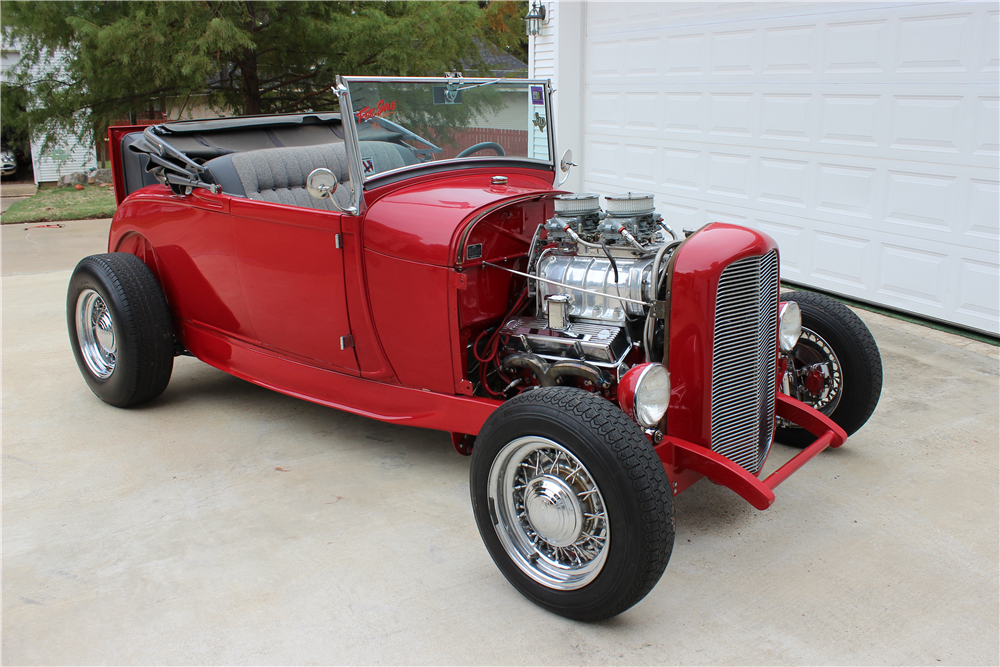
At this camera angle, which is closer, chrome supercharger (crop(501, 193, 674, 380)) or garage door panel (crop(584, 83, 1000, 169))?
chrome supercharger (crop(501, 193, 674, 380))

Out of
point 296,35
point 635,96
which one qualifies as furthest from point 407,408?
point 296,35

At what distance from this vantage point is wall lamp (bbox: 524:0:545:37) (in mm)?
8203

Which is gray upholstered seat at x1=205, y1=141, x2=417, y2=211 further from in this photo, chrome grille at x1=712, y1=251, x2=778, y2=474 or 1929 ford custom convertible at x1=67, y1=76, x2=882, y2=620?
chrome grille at x1=712, y1=251, x2=778, y2=474

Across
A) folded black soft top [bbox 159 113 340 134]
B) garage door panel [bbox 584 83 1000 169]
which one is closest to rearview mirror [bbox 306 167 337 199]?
folded black soft top [bbox 159 113 340 134]

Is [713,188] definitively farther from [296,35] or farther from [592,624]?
[296,35]

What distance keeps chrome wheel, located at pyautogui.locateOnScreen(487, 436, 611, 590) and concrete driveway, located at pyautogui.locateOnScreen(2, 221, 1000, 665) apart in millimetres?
163

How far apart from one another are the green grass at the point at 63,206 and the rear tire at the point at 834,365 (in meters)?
10.6

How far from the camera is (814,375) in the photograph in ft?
11.6

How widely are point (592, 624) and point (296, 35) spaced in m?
9.69

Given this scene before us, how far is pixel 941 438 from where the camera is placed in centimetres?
375

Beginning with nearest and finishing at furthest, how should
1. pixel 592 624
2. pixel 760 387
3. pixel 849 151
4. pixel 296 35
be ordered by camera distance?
pixel 592 624 < pixel 760 387 < pixel 849 151 < pixel 296 35

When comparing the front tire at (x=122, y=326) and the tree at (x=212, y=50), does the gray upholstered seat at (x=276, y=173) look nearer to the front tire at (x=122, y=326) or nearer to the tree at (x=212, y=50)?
the front tire at (x=122, y=326)

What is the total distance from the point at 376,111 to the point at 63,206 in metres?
11.2

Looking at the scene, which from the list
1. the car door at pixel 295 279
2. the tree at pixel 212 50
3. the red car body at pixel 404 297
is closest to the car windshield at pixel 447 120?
the red car body at pixel 404 297
